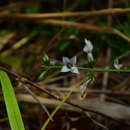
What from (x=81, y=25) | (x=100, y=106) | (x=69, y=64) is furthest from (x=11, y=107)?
(x=81, y=25)

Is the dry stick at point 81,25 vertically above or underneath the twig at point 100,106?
above

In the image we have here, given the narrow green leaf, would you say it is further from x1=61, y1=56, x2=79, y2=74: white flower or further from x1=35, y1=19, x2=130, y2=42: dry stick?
x1=35, y1=19, x2=130, y2=42: dry stick

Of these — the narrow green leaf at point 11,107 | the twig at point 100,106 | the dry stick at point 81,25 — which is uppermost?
the dry stick at point 81,25

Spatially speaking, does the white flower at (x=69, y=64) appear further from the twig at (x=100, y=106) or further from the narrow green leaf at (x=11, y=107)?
the twig at (x=100, y=106)

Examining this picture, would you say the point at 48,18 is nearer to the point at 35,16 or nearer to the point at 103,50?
the point at 35,16

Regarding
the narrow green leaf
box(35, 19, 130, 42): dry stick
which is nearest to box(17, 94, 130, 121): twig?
the narrow green leaf

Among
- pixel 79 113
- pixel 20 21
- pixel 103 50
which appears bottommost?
pixel 79 113

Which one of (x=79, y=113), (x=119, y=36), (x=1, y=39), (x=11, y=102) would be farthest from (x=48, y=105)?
(x=1, y=39)

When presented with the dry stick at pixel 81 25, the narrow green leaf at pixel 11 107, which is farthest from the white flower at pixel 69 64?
the dry stick at pixel 81 25
